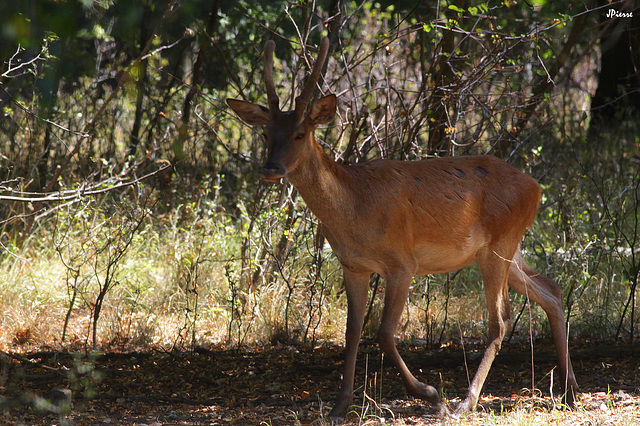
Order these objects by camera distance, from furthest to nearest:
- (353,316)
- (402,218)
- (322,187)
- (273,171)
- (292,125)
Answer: (353,316) → (402,218) → (322,187) → (292,125) → (273,171)

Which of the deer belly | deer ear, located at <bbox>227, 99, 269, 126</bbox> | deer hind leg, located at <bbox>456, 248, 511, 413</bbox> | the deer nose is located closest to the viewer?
the deer nose

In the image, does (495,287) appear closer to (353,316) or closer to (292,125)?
(353,316)

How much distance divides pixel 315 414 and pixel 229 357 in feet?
4.73

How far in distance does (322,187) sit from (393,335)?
1125mm

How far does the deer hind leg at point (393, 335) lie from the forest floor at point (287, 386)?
6.0 inches

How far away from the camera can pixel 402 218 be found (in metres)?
5.03

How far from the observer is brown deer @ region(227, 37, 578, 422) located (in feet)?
15.7

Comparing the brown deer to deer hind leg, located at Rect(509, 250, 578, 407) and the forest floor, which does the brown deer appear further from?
the forest floor

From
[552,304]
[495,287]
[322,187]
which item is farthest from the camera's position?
[552,304]

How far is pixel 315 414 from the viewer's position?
4.96 metres

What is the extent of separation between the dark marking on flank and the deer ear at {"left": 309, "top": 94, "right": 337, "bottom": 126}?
1.35 metres

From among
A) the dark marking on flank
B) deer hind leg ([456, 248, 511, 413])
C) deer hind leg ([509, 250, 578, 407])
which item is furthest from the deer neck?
deer hind leg ([509, 250, 578, 407])

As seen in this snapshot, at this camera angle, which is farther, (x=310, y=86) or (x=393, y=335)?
(x=393, y=335)

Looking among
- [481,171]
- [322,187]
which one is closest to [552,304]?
[481,171]
